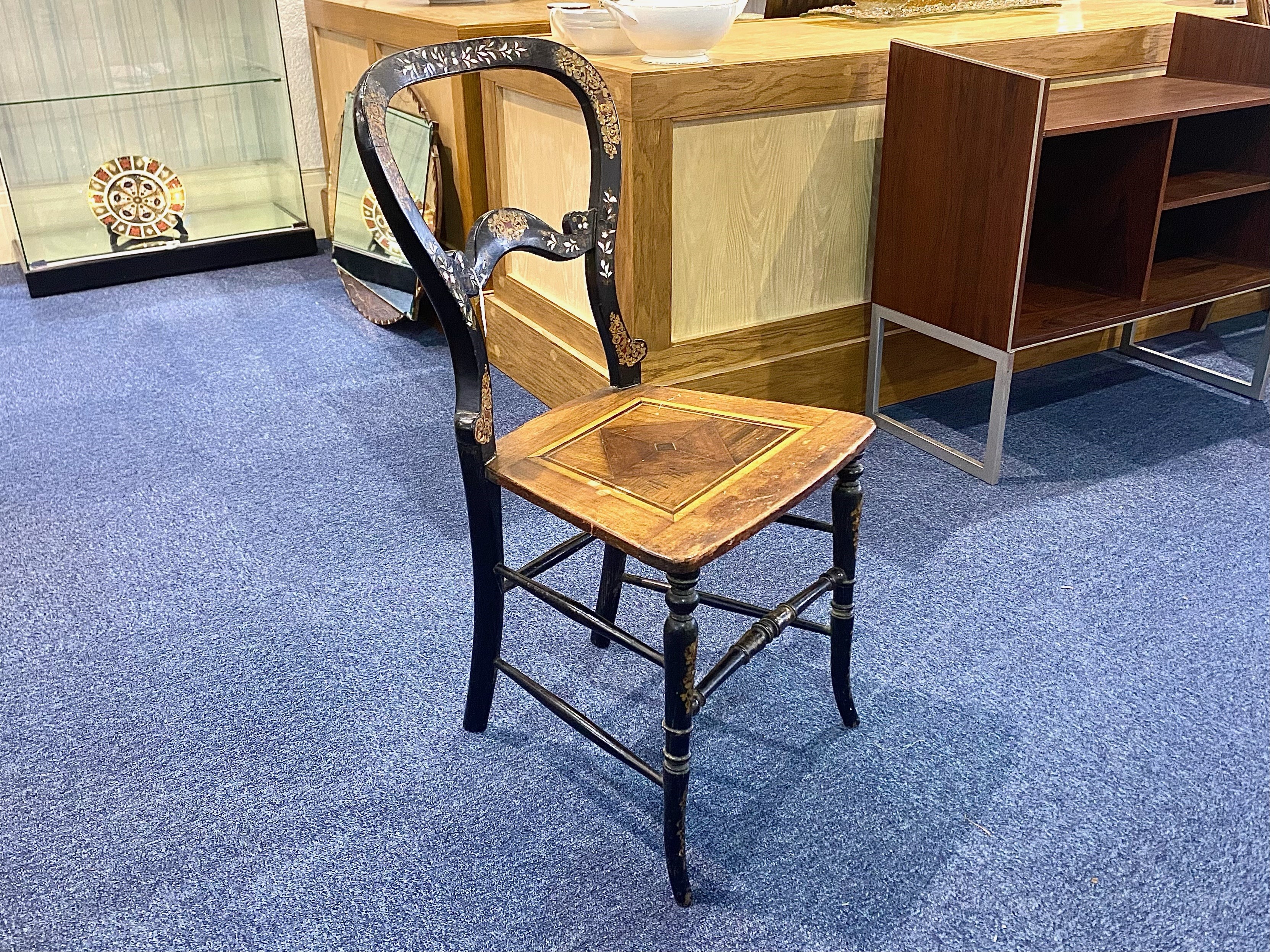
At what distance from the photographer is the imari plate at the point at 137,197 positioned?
330 centimetres

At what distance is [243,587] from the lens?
1.84 meters

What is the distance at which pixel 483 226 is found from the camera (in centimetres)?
129

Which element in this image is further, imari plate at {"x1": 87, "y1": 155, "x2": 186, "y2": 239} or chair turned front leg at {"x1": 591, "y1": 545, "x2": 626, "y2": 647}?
imari plate at {"x1": 87, "y1": 155, "x2": 186, "y2": 239}

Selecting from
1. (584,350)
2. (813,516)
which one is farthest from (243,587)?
(813,516)

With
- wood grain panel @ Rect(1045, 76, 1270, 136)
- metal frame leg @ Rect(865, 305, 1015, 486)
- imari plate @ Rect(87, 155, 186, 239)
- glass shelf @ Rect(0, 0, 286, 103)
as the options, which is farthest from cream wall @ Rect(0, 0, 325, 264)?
wood grain panel @ Rect(1045, 76, 1270, 136)

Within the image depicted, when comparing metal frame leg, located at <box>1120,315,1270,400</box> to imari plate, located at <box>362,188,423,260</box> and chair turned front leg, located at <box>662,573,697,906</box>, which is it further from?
imari plate, located at <box>362,188,423,260</box>

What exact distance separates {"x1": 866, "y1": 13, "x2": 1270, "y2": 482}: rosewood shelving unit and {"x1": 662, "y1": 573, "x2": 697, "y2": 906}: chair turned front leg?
1.17 metres

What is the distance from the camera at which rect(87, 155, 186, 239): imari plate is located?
3303mm

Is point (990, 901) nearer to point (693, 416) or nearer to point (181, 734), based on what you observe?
point (693, 416)

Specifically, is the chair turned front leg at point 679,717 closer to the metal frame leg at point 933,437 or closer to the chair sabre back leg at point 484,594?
the chair sabre back leg at point 484,594

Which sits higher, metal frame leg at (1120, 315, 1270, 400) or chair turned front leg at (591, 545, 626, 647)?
chair turned front leg at (591, 545, 626, 647)

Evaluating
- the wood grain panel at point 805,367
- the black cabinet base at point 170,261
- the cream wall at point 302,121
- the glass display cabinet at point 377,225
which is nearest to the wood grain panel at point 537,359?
the wood grain panel at point 805,367

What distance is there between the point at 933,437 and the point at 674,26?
100 centimetres

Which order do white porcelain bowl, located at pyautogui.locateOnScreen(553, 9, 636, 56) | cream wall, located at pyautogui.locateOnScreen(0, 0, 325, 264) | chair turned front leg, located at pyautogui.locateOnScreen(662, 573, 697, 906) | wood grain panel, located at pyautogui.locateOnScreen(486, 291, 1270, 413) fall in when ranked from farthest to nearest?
cream wall, located at pyautogui.locateOnScreen(0, 0, 325, 264)
wood grain panel, located at pyautogui.locateOnScreen(486, 291, 1270, 413)
white porcelain bowl, located at pyautogui.locateOnScreen(553, 9, 636, 56)
chair turned front leg, located at pyautogui.locateOnScreen(662, 573, 697, 906)
